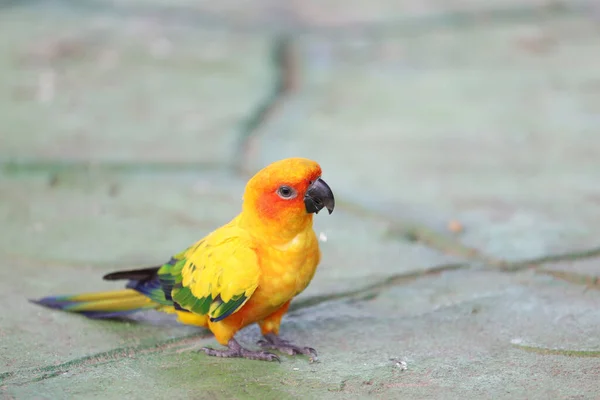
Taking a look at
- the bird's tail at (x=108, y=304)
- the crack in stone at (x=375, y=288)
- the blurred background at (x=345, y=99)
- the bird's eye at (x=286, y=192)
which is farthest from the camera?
the blurred background at (x=345, y=99)

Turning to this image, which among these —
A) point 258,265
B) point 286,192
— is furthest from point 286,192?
point 258,265

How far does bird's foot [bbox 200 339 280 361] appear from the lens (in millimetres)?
2248

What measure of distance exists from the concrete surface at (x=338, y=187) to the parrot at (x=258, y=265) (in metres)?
0.10

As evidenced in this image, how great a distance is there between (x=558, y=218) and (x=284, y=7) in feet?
13.1

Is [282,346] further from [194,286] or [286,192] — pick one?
[286,192]

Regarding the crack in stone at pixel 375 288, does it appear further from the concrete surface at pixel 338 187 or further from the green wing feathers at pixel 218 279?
the green wing feathers at pixel 218 279

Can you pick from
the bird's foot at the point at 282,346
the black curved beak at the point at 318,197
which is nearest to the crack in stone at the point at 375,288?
the bird's foot at the point at 282,346

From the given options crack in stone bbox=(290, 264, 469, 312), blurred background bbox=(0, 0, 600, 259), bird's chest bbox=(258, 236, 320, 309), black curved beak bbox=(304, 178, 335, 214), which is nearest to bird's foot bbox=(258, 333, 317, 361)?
bird's chest bbox=(258, 236, 320, 309)

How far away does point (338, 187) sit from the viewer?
3.64m

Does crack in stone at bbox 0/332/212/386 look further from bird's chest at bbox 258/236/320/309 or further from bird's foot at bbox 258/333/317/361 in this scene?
bird's chest at bbox 258/236/320/309

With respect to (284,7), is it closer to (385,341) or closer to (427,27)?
(427,27)

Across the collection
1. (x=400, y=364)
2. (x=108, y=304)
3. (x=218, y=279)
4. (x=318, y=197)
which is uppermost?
(x=318, y=197)

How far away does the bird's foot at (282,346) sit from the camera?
228 cm

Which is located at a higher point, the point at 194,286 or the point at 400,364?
the point at 194,286
